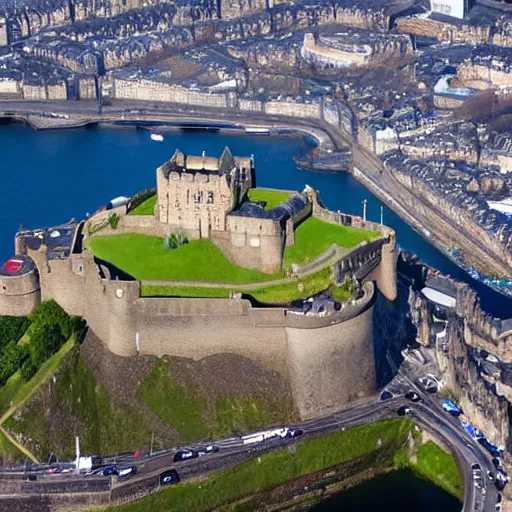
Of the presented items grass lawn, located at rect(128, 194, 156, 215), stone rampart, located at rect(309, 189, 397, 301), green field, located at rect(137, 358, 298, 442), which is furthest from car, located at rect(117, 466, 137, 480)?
grass lawn, located at rect(128, 194, 156, 215)

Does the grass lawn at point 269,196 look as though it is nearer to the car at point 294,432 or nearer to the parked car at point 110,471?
the car at point 294,432

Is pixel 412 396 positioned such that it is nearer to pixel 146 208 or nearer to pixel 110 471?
pixel 110 471

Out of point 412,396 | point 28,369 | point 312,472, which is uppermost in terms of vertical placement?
point 28,369

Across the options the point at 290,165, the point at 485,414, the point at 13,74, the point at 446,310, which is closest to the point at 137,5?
the point at 13,74

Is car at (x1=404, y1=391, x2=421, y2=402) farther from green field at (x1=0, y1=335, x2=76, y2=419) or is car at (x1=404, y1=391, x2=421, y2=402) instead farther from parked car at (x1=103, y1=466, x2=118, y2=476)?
green field at (x1=0, y1=335, x2=76, y2=419)

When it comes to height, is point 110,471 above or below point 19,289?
below

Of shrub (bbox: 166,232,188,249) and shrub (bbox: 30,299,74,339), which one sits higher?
shrub (bbox: 166,232,188,249)

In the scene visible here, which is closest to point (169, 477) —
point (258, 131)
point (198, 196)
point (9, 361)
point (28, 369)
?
point (28, 369)
